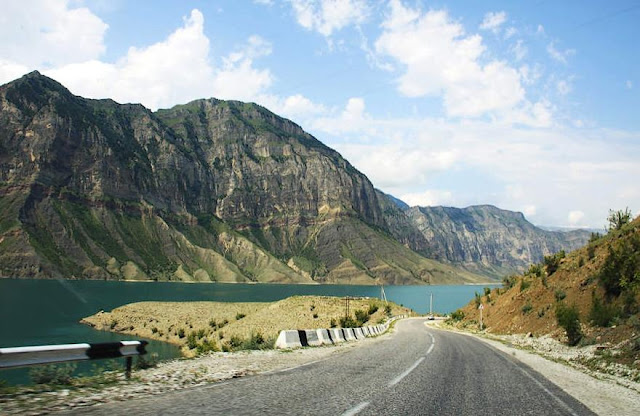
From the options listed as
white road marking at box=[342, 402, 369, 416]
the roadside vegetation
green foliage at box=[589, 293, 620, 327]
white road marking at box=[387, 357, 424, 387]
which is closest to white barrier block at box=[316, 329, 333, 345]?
white road marking at box=[387, 357, 424, 387]

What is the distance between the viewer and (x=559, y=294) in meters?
32.2

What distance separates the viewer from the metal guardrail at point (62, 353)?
26.9 feet

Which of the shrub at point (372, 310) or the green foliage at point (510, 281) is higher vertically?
the green foliage at point (510, 281)

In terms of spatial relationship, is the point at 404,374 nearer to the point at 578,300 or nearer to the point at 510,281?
the point at 578,300

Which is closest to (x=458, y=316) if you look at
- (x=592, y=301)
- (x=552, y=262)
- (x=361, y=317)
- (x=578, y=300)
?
(x=361, y=317)

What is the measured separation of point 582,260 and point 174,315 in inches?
2403

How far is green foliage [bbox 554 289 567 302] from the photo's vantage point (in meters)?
31.6

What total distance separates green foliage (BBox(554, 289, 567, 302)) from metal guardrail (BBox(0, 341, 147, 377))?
29.1 m

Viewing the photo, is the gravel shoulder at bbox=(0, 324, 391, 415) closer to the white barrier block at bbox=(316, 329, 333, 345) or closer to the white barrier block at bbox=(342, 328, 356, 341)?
the white barrier block at bbox=(316, 329, 333, 345)

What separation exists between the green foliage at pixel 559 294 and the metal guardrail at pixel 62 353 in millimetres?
29137

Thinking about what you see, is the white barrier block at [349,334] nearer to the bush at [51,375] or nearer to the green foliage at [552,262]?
the green foliage at [552,262]

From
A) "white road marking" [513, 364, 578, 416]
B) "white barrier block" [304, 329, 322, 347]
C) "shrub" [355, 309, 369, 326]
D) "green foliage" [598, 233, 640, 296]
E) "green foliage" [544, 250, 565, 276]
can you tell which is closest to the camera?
"white road marking" [513, 364, 578, 416]

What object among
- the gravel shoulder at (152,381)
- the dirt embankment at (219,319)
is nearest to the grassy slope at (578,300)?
the gravel shoulder at (152,381)

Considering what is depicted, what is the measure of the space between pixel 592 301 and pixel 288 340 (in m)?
18.3
